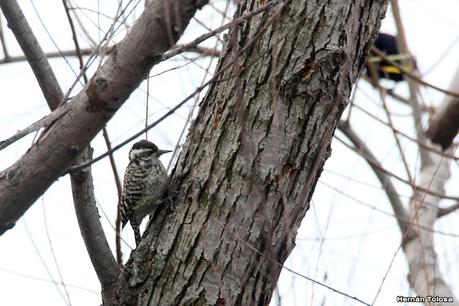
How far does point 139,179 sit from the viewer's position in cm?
489

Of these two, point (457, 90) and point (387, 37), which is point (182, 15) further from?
point (387, 37)

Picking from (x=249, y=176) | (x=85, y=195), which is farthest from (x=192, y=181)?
(x=85, y=195)

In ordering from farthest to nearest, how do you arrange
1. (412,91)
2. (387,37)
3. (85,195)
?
(387,37) → (412,91) → (85,195)

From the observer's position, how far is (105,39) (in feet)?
8.47

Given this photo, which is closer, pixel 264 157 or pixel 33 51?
pixel 33 51

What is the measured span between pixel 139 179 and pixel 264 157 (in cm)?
198

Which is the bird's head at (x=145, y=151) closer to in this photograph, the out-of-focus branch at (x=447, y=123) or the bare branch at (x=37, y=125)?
the out-of-focus branch at (x=447, y=123)

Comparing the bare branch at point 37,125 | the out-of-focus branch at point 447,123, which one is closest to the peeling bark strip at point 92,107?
the bare branch at point 37,125

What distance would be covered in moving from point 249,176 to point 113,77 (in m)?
1.03

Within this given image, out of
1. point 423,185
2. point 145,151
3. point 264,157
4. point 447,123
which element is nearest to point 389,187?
point 423,185

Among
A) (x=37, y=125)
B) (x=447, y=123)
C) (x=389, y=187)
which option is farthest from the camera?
(x=447, y=123)

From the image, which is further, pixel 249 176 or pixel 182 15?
pixel 249 176

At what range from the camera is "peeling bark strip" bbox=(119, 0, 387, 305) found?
3041 millimetres

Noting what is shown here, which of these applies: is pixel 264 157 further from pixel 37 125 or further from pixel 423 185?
pixel 423 185
